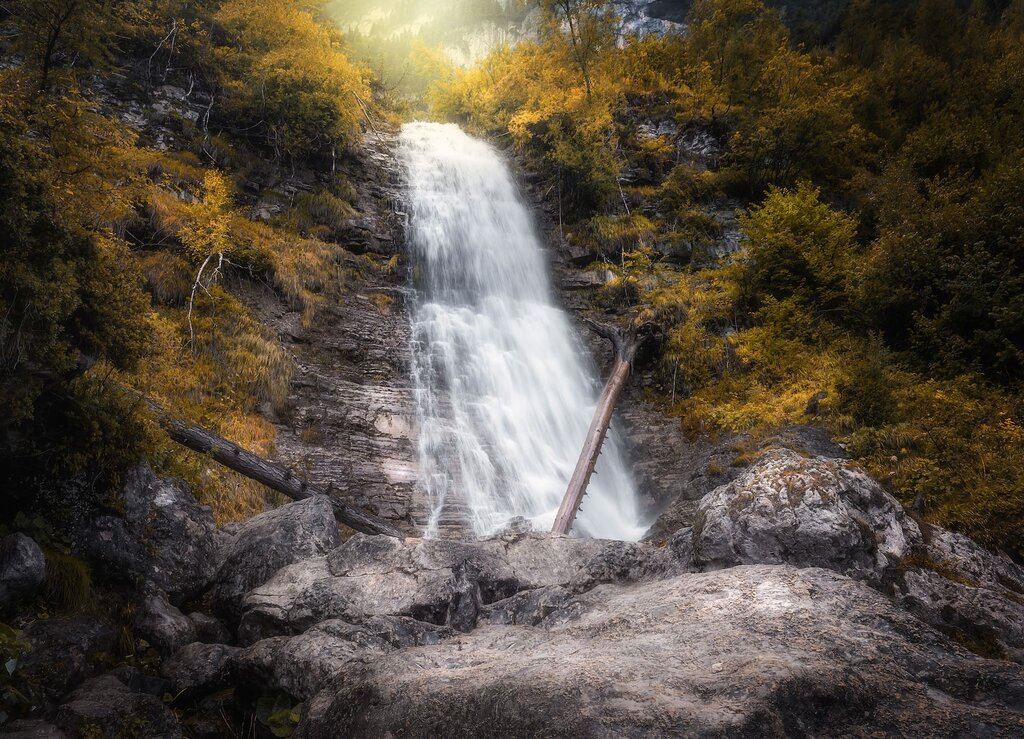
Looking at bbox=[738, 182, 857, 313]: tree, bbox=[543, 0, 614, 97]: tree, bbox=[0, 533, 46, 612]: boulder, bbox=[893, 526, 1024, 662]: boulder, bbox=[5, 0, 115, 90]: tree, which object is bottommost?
bbox=[893, 526, 1024, 662]: boulder

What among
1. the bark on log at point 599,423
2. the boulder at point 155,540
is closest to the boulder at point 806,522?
the bark on log at point 599,423

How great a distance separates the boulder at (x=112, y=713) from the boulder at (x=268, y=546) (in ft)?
4.57

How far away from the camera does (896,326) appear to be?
419 inches

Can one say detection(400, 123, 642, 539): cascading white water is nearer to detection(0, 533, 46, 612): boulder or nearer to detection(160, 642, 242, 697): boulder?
detection(160, 642, 242, 697): boulder

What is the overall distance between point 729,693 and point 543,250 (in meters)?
16.2

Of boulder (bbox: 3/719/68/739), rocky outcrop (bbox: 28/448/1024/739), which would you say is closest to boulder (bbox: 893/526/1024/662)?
rocky outcrop (bbox: 28/448/1024/739)

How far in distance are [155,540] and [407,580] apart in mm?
2719

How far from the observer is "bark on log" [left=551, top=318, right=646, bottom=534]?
29.8 feet

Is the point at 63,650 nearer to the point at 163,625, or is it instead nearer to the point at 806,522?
the point at 163,625

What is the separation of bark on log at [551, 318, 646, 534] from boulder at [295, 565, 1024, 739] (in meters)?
3.92

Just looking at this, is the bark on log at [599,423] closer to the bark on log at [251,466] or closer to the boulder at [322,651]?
the bark on log at [251,466]

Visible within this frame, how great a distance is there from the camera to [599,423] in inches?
427

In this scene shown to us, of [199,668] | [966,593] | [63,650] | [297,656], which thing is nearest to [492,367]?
[199,668]

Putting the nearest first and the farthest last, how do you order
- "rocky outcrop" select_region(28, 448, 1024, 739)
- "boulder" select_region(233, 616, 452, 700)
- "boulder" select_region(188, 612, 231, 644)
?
"rocky outcrop" select_region(28, 448, 1024, 739) → "boulder" select_region(233, 616, 452, 700) → "boulder" select_region(188, 612, 231, 644)
